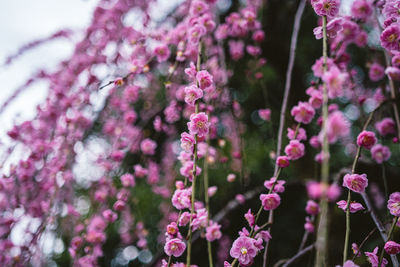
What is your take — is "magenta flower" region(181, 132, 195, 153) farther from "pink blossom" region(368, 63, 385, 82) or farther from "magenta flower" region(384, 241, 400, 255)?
"pink blossom" region(368, 63, 385, 82)

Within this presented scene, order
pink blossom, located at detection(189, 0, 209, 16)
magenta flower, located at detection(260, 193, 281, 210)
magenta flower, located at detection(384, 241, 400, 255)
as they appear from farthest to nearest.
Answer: pink blossom, located at detection(189, 0, 209, 16), magenta flower, located at detection(260, 193, 281, 210), magenta flower, located at detection(384, 241, 400, 255)

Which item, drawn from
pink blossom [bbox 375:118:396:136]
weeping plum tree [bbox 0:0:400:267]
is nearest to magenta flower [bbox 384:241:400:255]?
weeping plum tree [bbox 0:0:400:267]

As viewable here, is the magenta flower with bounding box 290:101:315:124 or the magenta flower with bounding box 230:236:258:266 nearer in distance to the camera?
the magenta flower with bounding box 230:236:258:266

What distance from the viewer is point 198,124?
29.8 inches

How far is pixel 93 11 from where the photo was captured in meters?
1.91

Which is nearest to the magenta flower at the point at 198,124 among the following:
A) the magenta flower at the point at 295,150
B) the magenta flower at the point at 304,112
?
the magenta flower at the point at 295,150

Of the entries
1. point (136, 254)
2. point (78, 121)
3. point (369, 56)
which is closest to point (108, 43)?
point (78, 121)

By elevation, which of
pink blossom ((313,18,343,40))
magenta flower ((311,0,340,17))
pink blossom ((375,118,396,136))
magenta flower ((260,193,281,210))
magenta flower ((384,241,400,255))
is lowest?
magenta flower ((384,241,400,255))

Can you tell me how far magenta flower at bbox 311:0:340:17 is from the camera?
728mm

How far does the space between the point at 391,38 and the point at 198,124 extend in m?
0.53

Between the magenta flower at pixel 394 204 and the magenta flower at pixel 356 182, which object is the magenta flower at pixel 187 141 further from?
the magenta flower at pixel 394 204

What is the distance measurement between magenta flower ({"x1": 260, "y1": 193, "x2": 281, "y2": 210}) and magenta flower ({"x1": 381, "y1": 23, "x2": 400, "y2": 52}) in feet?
1.57

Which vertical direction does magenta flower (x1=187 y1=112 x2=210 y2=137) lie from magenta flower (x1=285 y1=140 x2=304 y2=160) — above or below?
above

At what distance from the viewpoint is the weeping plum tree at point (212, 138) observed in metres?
0.82
